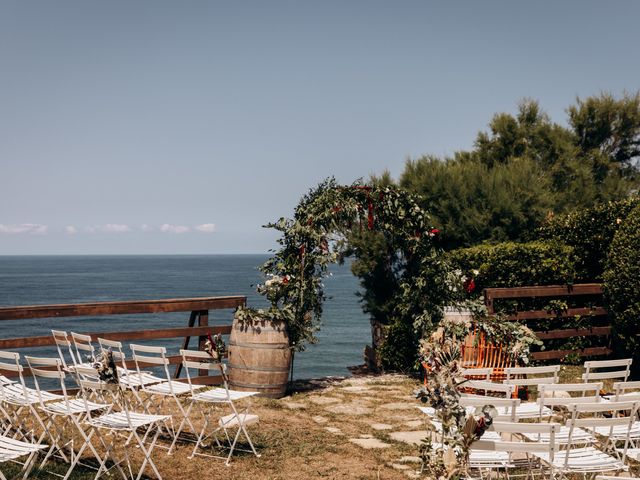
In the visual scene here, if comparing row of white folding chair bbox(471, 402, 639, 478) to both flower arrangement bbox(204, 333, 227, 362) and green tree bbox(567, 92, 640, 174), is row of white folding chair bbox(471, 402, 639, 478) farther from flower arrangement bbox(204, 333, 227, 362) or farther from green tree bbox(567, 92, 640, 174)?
green tree bbox(567, 92, 640, 174)

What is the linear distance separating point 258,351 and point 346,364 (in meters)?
20.9

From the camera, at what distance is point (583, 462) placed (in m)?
4.70

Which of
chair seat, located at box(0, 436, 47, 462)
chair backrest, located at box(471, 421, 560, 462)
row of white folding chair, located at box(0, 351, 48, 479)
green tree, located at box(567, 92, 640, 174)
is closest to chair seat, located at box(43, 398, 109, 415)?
row of white folding chair, located at box(0, 351, 48, 479)

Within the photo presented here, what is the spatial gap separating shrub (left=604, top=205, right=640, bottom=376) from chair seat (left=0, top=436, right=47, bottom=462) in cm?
827

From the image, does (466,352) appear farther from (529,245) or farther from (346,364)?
(346,364)

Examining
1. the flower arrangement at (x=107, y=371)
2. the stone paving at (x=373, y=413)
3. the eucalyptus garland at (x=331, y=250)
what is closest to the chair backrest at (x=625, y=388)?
the stone paving at (x=373, y=413)

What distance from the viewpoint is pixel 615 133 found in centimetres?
2589

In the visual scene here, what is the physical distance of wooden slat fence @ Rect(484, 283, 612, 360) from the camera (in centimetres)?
1062

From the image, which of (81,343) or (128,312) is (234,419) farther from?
(128,312)

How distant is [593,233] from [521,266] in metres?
1.51

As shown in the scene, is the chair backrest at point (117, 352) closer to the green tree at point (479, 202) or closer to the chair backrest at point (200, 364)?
the chair backrest at point (200, 364)

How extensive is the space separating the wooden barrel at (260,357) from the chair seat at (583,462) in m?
4.42

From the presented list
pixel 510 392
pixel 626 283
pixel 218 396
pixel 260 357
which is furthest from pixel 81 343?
pixel 626 283

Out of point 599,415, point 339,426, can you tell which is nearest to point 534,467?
point 599,415
